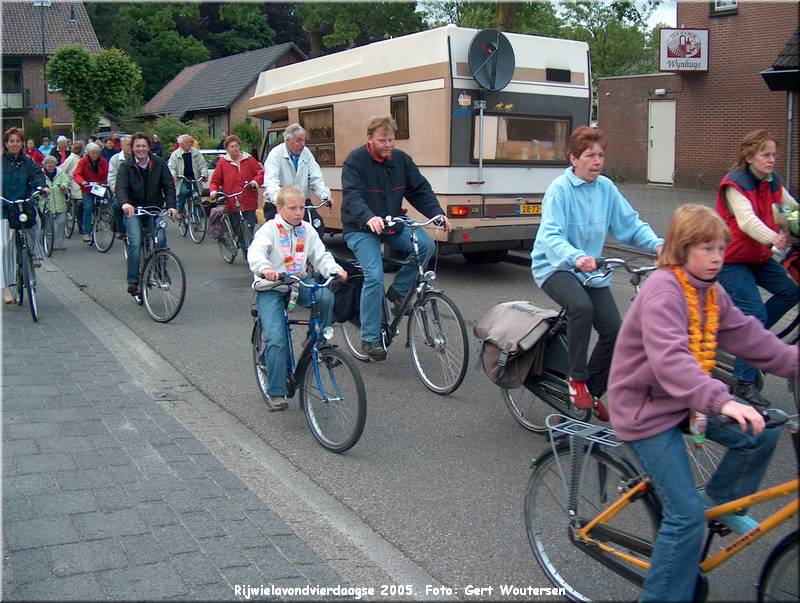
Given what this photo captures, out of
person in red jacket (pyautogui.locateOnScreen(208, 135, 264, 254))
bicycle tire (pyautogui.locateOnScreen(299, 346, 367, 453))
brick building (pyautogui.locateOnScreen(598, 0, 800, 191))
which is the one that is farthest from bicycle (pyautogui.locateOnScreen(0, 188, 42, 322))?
brick building (pyautogui.locateOnScreen(598, 0, 800, 191))

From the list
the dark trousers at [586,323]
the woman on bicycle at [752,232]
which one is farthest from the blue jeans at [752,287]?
the dark trousers at [586,323]

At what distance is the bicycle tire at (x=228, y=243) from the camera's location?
13.1m

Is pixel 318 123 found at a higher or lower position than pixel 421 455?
higher

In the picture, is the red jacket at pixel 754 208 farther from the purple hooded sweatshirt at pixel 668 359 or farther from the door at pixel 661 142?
the door at pixel 661 142

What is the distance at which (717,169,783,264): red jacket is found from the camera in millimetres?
5773

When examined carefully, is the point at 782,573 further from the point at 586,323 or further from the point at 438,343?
the point at 438,343

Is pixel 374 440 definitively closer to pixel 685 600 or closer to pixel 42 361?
pixel 685 600

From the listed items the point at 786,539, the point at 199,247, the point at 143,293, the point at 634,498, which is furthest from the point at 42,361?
the point at 199,247

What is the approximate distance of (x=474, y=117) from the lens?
11203 millimetres

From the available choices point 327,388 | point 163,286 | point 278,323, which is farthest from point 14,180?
point 327,388

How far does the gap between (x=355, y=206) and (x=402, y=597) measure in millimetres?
3748

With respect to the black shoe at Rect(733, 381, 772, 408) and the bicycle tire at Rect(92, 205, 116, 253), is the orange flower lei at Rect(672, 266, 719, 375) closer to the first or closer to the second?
the black shoe at Rect(733, 381, 772, 408)

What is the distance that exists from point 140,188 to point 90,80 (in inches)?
1483

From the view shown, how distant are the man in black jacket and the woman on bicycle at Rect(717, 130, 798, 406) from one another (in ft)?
19.5
